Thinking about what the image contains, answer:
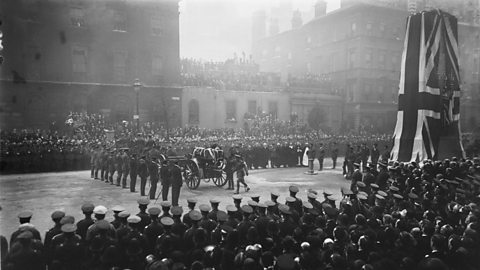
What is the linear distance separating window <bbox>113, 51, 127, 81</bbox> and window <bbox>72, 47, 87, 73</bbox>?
2267mm

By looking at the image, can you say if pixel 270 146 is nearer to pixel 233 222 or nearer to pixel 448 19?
pixel 448 19

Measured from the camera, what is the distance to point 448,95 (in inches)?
768

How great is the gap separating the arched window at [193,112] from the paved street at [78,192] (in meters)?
14.1

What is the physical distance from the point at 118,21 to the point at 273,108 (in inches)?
602

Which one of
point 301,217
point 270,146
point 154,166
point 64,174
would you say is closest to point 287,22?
point 270,146

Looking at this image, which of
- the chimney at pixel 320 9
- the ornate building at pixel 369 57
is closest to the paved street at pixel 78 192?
the ornate building at pixel 369 57

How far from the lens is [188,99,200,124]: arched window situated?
111 feet

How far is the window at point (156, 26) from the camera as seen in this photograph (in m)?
32.5

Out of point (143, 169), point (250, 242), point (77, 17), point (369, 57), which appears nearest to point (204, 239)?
point (250, 242)

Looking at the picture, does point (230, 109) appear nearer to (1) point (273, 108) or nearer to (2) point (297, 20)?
(1) point (273, 108)

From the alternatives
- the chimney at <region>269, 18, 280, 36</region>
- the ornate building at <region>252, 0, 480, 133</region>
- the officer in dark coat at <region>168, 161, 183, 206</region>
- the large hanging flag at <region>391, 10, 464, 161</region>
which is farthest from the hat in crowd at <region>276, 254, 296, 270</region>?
the chimney at <region>269, 18, 280, 36</region>

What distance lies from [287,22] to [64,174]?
146ft

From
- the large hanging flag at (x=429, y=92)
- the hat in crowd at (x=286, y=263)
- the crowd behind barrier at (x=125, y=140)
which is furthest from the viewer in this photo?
the crowd behind barrier at (x=125, y=140)

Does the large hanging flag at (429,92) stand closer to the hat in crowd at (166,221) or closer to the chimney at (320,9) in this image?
the hat in crowd at (166,221)
